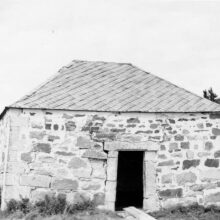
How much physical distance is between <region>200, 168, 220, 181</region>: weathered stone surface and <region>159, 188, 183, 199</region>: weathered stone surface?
2.21ft

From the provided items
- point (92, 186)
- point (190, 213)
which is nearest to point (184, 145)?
point (190, 213)

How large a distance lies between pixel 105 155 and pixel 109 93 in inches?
71.1

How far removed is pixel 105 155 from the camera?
343 inches

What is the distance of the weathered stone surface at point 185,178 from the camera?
892 centimetres

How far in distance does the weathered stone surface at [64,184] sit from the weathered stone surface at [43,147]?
734 mm

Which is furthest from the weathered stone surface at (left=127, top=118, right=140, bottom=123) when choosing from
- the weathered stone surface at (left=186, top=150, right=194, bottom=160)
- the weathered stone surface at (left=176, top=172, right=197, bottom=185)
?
the weathered stone surface at (left=176, top=172, right=197, bottom=185)

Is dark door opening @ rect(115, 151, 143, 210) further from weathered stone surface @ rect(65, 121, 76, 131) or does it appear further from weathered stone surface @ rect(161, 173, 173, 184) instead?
weathered stone surface @ rect(65, 121, 76, 131)

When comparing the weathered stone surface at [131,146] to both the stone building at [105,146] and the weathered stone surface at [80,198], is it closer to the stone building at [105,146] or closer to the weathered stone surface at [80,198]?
the stone building at [105,146]

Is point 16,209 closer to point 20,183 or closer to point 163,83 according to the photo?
point 20,183

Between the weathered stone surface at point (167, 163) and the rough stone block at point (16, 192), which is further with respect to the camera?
the weathered stone surface at point (167, 163)

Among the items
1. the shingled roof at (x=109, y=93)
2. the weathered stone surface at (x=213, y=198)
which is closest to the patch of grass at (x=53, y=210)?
the shingled roof at (x=109, y=93)

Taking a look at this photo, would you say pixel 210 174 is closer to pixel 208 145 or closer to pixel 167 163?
pixel 208 145

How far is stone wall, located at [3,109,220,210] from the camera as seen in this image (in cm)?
855

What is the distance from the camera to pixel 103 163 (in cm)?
871
